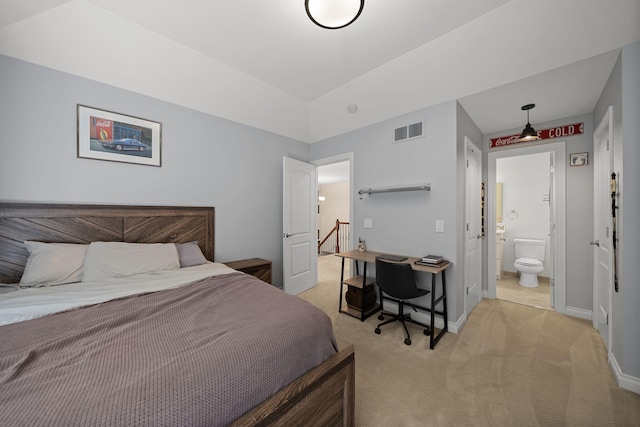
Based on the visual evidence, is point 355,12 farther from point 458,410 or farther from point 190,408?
point 458,410

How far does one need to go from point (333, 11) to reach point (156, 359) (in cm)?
214

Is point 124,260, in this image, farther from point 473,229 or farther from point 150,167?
point 473,229

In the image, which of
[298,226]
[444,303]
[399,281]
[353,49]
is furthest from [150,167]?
[444,303]

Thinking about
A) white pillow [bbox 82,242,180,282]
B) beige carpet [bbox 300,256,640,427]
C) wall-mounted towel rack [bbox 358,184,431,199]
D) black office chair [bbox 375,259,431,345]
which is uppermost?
wall-mounted towel rack [bbox 358,184,431,199]

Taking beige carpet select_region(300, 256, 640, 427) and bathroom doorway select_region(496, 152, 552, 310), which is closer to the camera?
beige carpet select_region(300, 256, 640, 427)

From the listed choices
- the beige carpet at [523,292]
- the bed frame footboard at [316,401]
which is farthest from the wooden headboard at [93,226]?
the beige carpet at [523,292]

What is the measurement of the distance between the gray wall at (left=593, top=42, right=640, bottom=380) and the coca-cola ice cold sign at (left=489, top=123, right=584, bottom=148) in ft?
4.42

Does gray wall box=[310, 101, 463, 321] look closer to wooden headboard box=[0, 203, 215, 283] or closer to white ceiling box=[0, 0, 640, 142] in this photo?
white ceiling box=[0, 0, 640, 142]

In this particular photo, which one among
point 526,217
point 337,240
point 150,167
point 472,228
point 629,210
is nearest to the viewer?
point 629,210

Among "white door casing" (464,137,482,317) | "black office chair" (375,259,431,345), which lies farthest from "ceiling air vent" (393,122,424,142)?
"black office chair" (375,259,431,345)

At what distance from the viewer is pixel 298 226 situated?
388cm

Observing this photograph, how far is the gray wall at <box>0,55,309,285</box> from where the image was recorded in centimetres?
200

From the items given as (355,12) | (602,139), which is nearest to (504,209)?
(602,139)

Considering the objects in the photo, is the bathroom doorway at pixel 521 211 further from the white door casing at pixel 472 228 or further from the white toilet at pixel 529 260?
the white door casing at pixel 472 228
